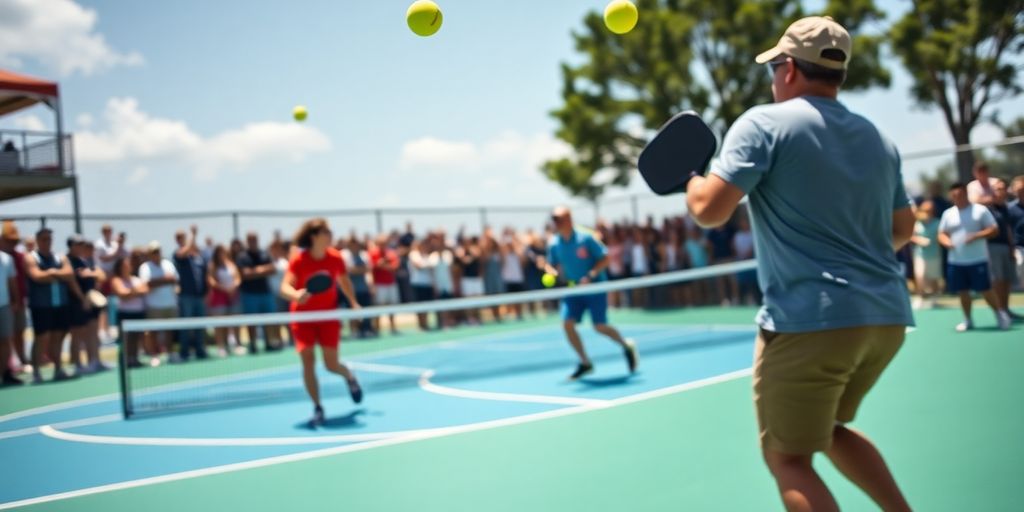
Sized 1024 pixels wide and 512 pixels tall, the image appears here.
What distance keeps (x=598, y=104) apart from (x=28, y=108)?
92.3 ft

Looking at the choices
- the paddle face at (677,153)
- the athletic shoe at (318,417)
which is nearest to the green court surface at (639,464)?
the athletic shoe at (318,417)

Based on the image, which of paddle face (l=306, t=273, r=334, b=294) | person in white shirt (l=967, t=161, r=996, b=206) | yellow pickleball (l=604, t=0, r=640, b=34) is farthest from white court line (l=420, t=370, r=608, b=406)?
person in white shirt (l=967, t=161, r=996, b=206)

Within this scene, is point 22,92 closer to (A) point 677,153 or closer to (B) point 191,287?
(B) point 191,287

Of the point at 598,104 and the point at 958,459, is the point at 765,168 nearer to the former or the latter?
the point at 958,459

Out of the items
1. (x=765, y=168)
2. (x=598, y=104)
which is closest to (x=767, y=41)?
(x=598, y=104)

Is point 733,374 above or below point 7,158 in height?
below

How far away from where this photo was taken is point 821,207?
281cm

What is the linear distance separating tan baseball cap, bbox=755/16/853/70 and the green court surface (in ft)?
8.39

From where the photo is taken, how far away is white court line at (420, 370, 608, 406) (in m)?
8.05

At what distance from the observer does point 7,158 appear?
17.1 meters

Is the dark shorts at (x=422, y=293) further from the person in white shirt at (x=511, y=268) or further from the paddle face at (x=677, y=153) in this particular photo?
the paddle face at (x=677, y=153)

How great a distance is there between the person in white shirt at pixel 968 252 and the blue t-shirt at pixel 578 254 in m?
5.11

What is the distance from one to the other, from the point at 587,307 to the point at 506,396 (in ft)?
5.26

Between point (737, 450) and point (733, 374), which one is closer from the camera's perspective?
point (737, 450)
